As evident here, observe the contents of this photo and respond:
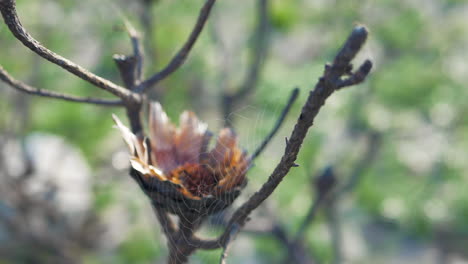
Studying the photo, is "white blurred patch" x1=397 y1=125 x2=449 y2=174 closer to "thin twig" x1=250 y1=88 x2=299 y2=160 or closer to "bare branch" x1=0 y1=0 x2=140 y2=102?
"thin twig" x1=250 y1=88 x2=299 y2=160

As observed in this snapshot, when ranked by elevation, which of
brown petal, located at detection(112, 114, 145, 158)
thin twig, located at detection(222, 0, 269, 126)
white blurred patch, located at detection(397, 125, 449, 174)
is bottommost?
brown petal, located at detection(112, 114, 145, 158)

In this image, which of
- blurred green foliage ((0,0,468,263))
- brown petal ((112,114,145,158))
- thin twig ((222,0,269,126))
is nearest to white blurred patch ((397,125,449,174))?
blurred green foliage ((0,0,468,263))

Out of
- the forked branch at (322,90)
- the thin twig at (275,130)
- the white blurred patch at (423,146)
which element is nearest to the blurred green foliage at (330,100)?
the white blurred patch at (423,146)

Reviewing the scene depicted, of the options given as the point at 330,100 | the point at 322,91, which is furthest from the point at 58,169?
the point at 322,91

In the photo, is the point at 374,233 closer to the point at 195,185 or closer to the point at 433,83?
the point at 433,83

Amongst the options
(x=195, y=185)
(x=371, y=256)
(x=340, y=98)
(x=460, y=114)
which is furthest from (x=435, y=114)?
(x=195, y=185)

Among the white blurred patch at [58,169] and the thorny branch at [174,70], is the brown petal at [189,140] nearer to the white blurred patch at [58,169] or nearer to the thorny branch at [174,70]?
the thorny branch at [174,70]

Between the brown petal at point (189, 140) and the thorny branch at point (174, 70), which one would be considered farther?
the brown petal at point (189, 140)

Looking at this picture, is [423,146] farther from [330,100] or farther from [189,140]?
[189,140]
